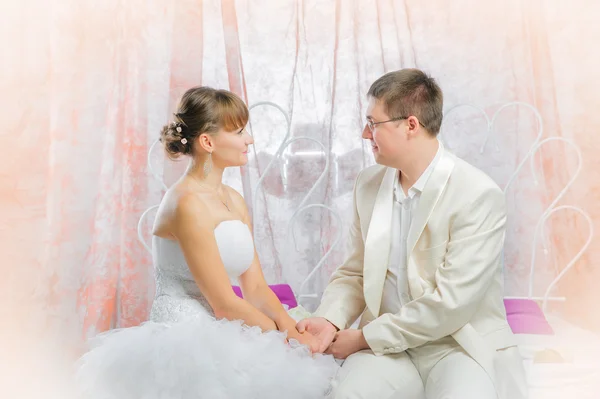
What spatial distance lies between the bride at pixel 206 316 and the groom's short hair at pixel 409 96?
19.5 inches

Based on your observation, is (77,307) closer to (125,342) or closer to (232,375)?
Result: (125,342)

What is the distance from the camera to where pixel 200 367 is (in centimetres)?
177

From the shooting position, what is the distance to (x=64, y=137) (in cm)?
325

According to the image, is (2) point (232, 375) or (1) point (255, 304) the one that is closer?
(2) point (232, 375)

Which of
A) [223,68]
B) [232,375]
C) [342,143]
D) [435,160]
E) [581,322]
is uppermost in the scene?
[223,68]

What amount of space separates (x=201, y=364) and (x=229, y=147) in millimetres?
741

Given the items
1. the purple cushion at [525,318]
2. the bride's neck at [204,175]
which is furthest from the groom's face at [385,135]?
the purple cushion at [525,318]

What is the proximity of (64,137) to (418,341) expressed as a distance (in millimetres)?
2153

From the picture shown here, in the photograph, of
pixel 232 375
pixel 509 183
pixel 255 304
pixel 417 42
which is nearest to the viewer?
pixel 232 375

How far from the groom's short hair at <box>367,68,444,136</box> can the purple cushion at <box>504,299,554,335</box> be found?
1001 mm

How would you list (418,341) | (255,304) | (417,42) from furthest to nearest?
1. (417,42)
2. (255,304)
3. (418,341)

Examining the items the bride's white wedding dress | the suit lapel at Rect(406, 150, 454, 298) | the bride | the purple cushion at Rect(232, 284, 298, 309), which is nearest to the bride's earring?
the bride

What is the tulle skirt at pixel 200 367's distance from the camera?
1.76 meters

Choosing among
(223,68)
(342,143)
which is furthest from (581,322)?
(223,68)
